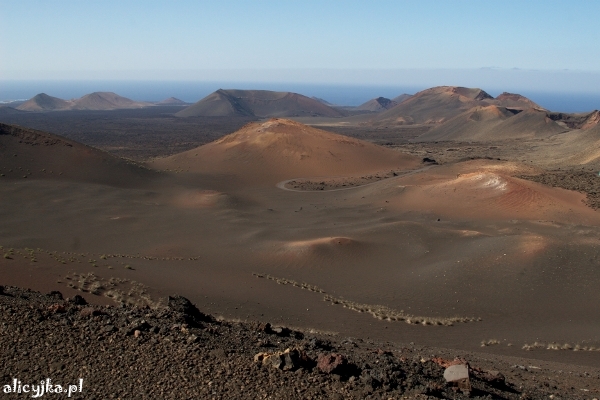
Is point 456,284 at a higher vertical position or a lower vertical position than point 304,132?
lower

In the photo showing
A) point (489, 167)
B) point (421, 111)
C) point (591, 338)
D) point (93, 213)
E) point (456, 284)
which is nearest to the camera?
point (591, 338)

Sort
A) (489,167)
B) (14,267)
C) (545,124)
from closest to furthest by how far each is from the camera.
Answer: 1. (14,267)
2. (489,167)
3. (545,124)

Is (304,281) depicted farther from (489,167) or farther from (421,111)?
(421,111)

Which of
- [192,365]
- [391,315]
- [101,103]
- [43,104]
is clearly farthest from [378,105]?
[192,365]

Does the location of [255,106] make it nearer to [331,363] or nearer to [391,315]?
[391,315]

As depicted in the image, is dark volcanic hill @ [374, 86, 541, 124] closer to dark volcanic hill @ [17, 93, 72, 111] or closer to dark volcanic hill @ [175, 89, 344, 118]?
dark volcanic hill @ [175, 89, 344, 118]

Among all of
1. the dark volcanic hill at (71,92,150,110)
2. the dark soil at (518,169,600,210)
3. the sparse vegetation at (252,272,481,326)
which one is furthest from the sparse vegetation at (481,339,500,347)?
the dark volcanic hill at (71,92,150,110)

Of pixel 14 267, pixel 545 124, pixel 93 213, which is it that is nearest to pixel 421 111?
pixel 545 124
